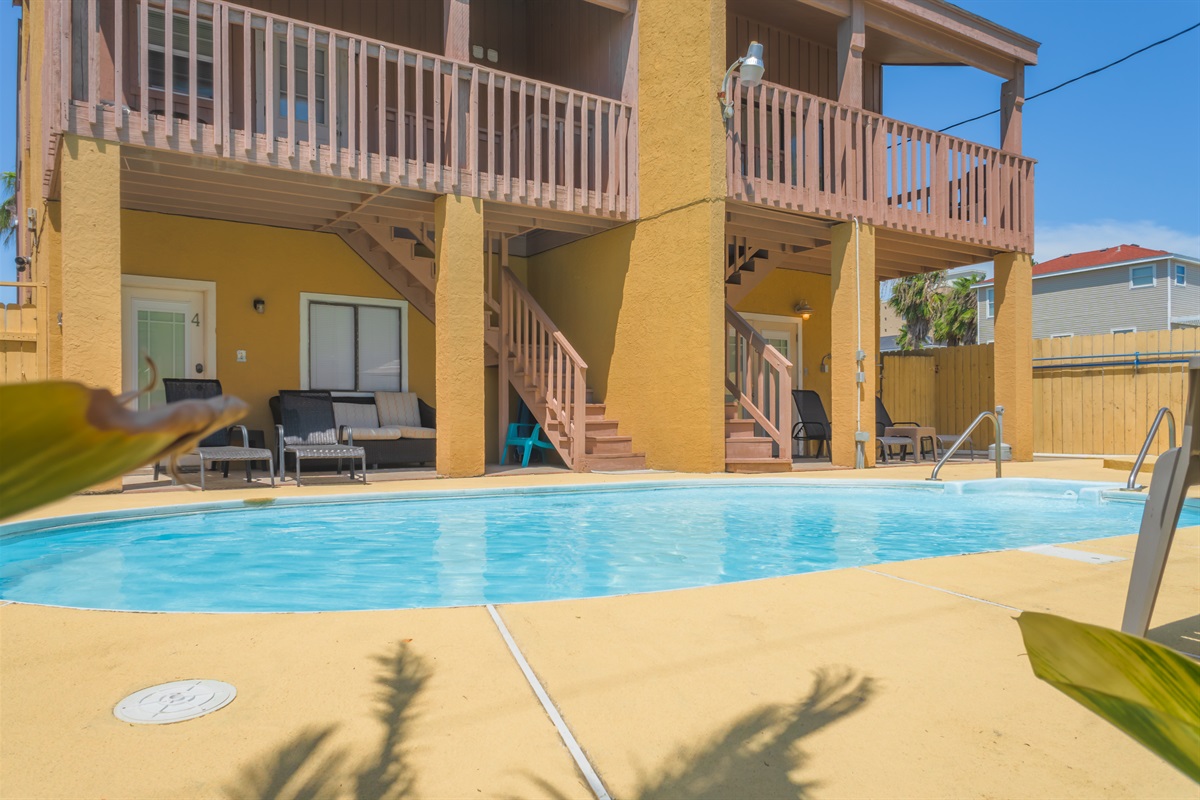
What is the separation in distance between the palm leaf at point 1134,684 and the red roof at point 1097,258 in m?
29.5

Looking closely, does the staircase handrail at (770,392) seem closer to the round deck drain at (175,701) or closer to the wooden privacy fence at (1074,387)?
the wooden privacy fence at (1074,387)

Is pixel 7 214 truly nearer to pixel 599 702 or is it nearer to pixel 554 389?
pixel 554 389

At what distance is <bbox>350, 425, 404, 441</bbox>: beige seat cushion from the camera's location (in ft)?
29.2

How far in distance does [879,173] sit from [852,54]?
1440 mm

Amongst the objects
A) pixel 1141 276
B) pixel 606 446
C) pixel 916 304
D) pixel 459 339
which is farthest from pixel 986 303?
pixel 459 339

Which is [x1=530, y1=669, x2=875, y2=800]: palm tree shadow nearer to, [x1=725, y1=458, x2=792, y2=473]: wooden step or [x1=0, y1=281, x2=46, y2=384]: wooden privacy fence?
[x1=725, y1=458, x2=792, y2=473]: wooden step

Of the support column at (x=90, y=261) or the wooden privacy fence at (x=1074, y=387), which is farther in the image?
the wooden privacy fence at (x=1074, y=387)

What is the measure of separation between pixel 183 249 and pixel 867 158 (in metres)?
8.21

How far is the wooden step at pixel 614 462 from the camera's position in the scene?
898cm

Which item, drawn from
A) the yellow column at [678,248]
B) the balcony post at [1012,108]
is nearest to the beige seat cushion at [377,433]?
the yellow column at [678,248]

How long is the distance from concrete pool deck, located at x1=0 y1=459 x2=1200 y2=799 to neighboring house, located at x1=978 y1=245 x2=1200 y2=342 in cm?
2574

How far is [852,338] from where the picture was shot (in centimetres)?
939

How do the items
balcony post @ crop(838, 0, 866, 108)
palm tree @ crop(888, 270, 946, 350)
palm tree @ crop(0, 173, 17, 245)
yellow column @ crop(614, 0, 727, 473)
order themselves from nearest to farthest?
yellow column @ crop(614, 0, 727, 473), balcony post @ crop(838, 0, 866, 108), palm tree @ crop(0, 173, 17, 245), palm tree @ crop(888, 270, 946, 350)

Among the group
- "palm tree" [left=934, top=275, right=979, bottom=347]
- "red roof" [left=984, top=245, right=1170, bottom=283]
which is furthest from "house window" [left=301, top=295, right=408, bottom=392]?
"red roof" [left=984, top=245, right=1170, bottom=283]
